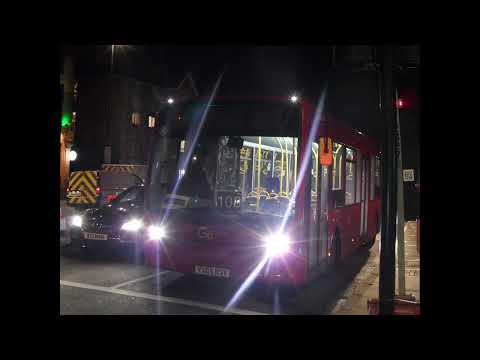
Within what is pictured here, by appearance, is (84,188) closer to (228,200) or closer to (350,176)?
(350,176)

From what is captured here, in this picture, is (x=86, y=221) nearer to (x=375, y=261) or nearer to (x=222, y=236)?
(x=222, y=236)

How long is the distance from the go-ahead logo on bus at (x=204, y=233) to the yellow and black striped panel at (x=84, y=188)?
13.8 meters

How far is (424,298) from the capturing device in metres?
4.82

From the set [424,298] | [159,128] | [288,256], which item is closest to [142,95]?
[159,128]

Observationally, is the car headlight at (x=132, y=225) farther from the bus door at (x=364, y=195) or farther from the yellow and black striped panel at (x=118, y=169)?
the yellow and black striped panel at (x=118, y=169)

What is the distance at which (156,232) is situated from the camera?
799 centimetres

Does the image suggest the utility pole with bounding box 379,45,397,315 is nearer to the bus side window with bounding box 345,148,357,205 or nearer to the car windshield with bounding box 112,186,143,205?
the bus side window with bounding box 345,148,357,205

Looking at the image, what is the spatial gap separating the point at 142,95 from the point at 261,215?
2494 centimetres

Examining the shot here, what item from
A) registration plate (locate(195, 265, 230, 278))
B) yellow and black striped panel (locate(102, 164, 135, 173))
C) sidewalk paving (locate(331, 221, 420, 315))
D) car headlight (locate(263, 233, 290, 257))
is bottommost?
sidewalk paving (locate(331, 221, 420, 315))

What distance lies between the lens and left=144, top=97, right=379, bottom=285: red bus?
7.26m

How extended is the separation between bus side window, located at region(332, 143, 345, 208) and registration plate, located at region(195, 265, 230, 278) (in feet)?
9.31

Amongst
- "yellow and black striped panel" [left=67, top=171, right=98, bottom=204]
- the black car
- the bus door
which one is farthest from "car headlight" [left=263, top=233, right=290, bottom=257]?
"yellow and black striped panel" [left=67, top=171, right=98, bottom=204]

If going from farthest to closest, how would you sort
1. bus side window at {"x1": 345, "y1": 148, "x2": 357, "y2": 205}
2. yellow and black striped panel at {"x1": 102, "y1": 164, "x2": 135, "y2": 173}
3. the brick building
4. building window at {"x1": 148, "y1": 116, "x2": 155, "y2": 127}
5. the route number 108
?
the brick building
yellow and black striped panel at {"x1": 102, "y1": 164, "x2": 135, "y2": 173}
bus side window at {"x1": 345, "y1": 148, "x2": 357, "y2": 205}
building window at {"x1": 148, "y1": 116, "x2": 155, "y2": 127}
the route number 108

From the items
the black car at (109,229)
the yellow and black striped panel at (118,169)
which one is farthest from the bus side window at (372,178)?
the yellow and black striped panel at (118,169)
